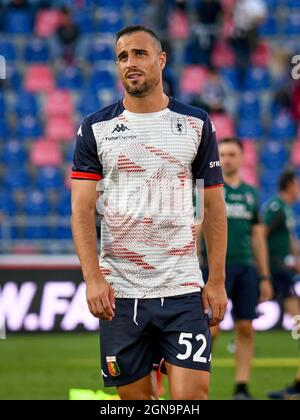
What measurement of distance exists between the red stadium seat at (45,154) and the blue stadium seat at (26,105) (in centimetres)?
82

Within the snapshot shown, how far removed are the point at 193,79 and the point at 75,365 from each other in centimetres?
1006

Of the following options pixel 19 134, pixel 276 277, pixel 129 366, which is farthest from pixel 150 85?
pixel 19 134

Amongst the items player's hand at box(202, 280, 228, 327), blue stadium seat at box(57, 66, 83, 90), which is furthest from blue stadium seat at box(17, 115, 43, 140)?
player's hand at box(202, 280, 228, 327)

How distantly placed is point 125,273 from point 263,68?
54.1 ft

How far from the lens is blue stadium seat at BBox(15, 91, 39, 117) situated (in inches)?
819

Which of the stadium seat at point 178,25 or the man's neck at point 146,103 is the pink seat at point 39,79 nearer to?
the stadium seat at point 178,25

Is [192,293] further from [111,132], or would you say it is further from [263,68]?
[263,68]

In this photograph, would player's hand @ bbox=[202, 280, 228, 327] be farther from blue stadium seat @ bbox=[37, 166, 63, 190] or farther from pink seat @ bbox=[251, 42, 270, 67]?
pink seat @ bbox=[251, 42, 270, 67]

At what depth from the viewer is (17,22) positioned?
72.1ft

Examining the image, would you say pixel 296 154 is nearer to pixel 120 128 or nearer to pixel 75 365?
pixel 75 365

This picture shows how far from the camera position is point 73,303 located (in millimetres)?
16000

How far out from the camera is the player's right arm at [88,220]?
6059mm

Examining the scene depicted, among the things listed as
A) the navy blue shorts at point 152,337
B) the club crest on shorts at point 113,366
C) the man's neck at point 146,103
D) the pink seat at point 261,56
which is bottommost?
the club crest on shorts at point 113,366

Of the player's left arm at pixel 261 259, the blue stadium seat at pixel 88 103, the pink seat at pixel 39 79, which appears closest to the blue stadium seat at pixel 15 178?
the blue stadium seat at pixel 88 103
